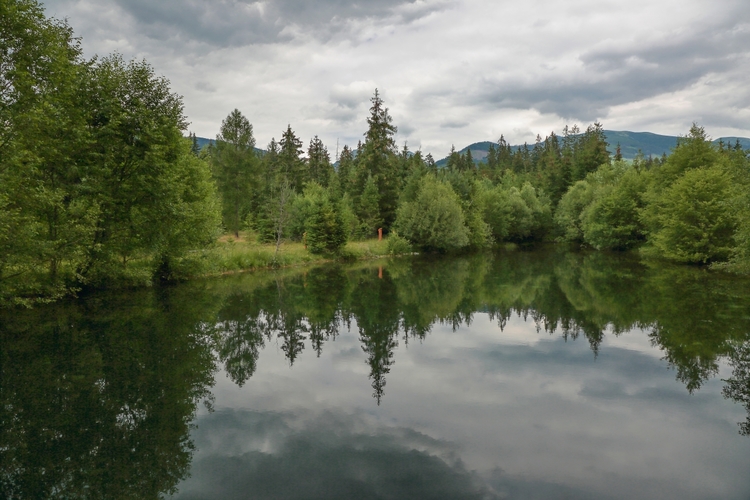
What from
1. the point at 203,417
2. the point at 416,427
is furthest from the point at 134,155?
the point at 416,427

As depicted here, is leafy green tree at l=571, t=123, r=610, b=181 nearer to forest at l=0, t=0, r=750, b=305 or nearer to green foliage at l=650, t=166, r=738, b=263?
forest at l=0, t=0, r=750, b=305

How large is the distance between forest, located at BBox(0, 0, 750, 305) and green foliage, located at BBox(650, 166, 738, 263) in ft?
0.32

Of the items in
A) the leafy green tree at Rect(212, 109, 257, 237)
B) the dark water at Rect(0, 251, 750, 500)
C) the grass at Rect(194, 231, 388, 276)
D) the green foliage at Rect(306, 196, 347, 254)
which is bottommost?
the dark water at Rect(0, 251, 750, 500)

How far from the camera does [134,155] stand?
70.0ft

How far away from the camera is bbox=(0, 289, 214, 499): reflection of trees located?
6.80m

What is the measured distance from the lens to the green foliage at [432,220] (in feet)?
152

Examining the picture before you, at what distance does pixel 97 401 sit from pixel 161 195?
14.4 metres

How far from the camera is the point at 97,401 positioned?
9477 millimetres

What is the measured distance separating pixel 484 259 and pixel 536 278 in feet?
49.1

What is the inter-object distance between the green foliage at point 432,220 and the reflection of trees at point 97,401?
3233cm

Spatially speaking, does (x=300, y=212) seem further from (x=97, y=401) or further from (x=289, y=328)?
(x=97, y=401)

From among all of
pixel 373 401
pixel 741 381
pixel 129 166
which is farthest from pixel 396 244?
Answer: pixel 373 401

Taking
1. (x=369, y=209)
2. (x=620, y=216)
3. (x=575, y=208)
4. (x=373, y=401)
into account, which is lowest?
(x=373, y=401)

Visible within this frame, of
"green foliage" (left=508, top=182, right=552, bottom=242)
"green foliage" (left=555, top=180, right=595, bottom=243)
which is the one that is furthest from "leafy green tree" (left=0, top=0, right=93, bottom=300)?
"green foliage" (left=555, top=180, right=595, bottom=243)
